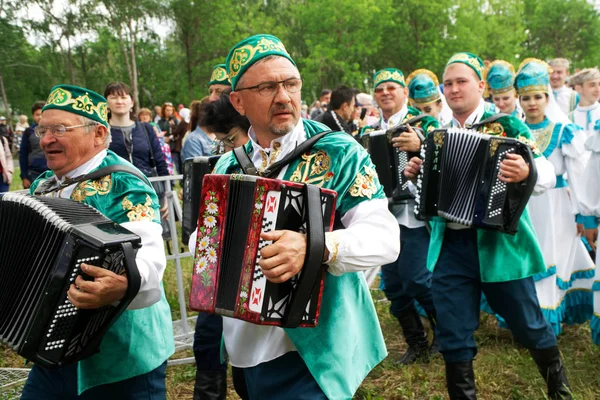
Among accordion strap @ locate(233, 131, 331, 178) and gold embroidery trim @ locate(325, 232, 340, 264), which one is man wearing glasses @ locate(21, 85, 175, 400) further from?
gold embroidery trim @ locate(325, 232, 340, 264)

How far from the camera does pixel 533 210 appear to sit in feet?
17.9

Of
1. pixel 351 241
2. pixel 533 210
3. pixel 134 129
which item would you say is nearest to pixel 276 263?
pixel 351 241

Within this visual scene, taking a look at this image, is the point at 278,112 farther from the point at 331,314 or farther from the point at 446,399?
the point at 446,399

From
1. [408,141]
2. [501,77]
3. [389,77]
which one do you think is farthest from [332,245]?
[389,77]

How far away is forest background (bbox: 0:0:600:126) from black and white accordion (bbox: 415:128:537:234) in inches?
1194

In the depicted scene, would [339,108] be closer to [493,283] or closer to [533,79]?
[533,79]

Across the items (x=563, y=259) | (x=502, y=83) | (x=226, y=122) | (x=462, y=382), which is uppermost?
(x=502, y=83)

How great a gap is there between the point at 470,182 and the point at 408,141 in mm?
883

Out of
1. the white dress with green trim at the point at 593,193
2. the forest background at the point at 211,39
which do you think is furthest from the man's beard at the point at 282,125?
the forest background at the point at 211,39

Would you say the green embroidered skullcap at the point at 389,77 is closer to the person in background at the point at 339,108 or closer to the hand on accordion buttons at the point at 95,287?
the person in background at the point at 339,108

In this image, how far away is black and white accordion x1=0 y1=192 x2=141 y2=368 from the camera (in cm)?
228

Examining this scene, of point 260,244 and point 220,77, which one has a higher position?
point 220,77

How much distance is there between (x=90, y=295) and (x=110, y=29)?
3707 centimetres

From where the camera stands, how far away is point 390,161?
5.07 m
